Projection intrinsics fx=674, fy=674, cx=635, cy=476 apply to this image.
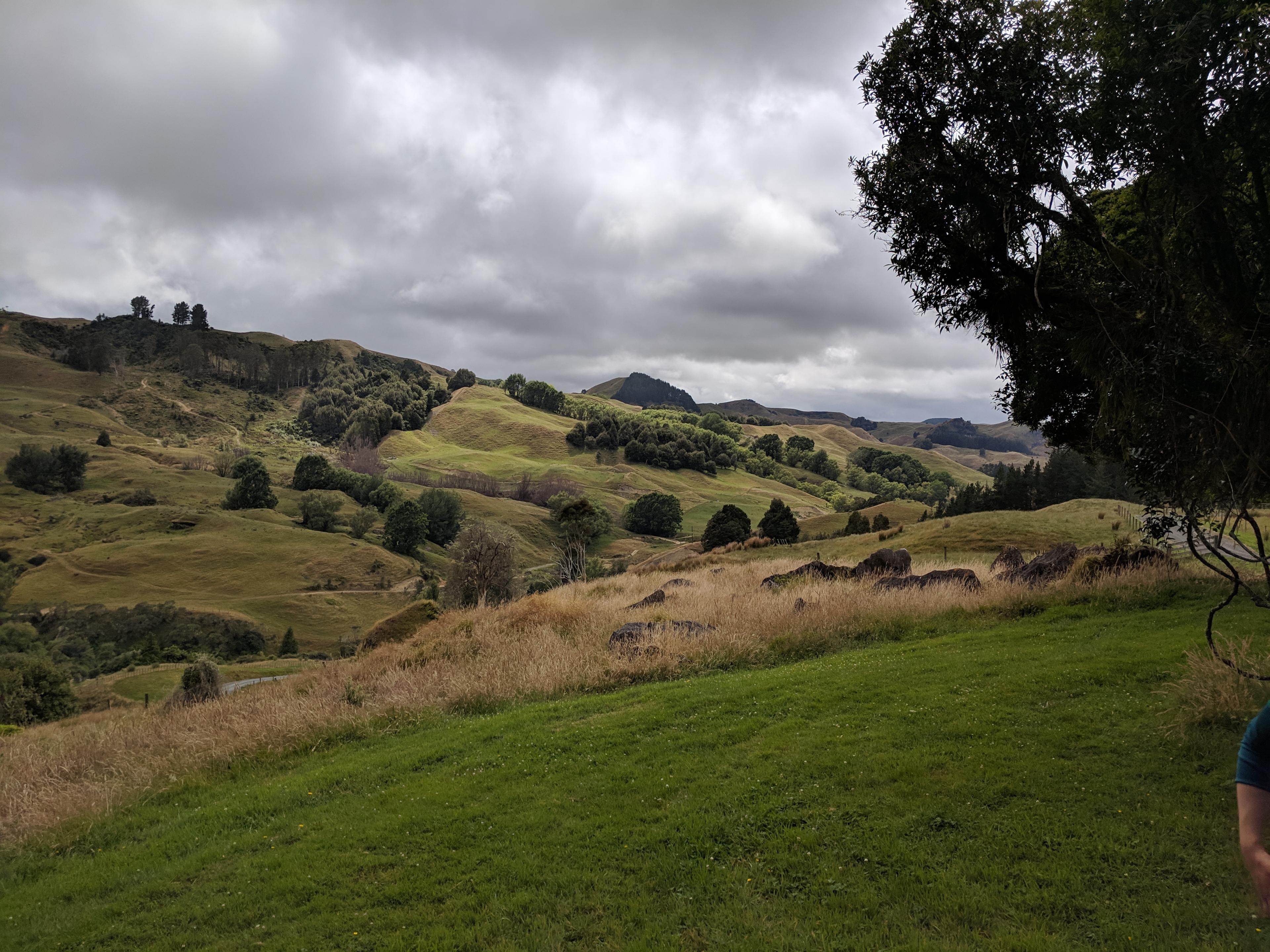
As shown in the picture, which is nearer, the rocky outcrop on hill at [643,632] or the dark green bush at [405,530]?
the rocky outcrop on hill at [643,632]

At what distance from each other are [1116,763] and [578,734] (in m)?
6.73

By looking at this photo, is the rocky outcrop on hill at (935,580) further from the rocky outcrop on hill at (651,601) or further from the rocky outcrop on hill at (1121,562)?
the rocky outcrop on hill at (651,601)

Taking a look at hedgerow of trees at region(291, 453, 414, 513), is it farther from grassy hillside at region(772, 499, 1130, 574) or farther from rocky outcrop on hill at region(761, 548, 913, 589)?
rocky outcrop on hill at region(761, 548, 913, 589)

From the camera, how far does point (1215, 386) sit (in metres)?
7.10

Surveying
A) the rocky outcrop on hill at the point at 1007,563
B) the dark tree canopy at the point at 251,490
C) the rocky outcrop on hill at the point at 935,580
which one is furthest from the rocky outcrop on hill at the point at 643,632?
the dark tree canopy at the point at 251,490

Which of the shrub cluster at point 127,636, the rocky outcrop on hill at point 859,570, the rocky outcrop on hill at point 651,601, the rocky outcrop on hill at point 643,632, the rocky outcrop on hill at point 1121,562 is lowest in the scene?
the shrub cluster at point 127,636

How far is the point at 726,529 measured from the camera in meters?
71.1

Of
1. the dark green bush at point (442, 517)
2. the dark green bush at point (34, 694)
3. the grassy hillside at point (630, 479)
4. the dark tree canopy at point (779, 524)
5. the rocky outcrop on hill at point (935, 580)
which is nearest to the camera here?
the rocky outcrop on hill at point (935, 580)

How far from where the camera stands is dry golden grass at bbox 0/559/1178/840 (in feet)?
37.7

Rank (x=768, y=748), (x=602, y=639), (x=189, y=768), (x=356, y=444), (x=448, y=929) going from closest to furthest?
(x=448, y=929) < (x=768, y=748) < (x=189, y=768) < (x=602, y=639) < (x=356, y=444)

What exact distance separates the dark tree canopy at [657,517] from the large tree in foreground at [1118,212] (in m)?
124

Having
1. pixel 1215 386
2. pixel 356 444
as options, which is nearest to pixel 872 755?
pixel 1215 386

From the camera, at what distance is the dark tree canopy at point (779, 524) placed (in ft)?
216

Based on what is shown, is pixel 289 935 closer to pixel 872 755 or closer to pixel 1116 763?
pixel 872 755
